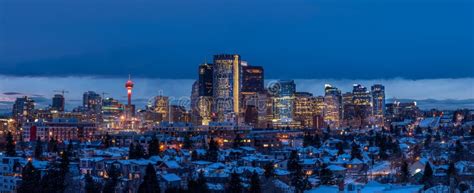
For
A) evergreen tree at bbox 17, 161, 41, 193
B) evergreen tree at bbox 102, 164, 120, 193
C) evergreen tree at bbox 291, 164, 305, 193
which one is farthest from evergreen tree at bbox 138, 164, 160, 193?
evergreen tree at bbox 291, 164, 305, 193

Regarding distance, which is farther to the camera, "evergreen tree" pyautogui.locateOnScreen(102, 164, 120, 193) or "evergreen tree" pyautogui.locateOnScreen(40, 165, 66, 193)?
"evergreen tree" pyautogui.locateOnScreen(102, 164, 120, 193)

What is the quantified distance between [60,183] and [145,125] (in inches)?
3809

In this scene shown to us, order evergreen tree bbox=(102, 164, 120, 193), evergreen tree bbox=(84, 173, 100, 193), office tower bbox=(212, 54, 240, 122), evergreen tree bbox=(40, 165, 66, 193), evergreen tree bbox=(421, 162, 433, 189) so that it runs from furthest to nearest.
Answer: office tower bbox=(212, 54, 240, 122), evergreen tree bbox=(421, 162, 433, 189), evergreen tree bbox=(102, 164, 120, 193), evergreen tree bbox=(84, 173, 100, 193), evergreen tree bbox=(40, 165, 66, 193)

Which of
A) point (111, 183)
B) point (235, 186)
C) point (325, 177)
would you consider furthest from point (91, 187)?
point (325, 177)

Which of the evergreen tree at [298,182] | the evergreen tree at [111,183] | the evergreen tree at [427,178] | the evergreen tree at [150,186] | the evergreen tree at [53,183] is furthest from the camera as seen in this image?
the evergreen tree at [427,178]

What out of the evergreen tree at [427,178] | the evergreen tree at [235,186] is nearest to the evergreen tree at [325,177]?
the evergreen tree at [427,178]

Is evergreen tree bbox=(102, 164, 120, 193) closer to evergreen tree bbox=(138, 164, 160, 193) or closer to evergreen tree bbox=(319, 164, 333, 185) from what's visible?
evergreen tree bbox=(138, 164, 160, 193)

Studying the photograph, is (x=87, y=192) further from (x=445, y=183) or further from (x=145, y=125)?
(x=145, y=125)

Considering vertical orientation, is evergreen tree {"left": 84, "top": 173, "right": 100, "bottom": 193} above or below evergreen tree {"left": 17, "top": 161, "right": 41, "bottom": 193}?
below

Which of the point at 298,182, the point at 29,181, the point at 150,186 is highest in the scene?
the point at 29,181

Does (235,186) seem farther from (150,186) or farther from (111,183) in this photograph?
(111,183)

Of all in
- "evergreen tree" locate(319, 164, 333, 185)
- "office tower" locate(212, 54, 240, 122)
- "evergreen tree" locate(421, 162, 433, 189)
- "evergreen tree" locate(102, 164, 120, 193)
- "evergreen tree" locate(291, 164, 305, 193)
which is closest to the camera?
"evergreen tree" locate(102, 164, 120, 193)

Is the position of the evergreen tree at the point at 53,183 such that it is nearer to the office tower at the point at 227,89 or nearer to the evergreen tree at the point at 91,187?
the evergreen tree at the point at 91,187

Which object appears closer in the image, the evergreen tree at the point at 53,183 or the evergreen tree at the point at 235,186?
the evergreen tree at the point at 235,186
